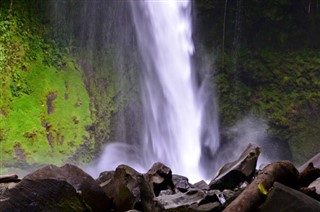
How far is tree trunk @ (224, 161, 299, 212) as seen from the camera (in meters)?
1.78

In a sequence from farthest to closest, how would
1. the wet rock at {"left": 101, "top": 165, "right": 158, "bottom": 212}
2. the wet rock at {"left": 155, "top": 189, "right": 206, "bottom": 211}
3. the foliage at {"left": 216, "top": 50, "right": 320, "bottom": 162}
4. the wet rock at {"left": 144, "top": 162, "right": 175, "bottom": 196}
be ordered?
the foliage at {"left": 216, "top": 50, "right": 320, "bottom": 162} < the wet rock at {"left": 144, "top": 162, "right": 175, "bottom": 196} < the wet rock at {"left": 101, "top": 165, "right": 158, "bottom": 212} < the wet rock at {"left": 155, "top": 189, "right": 206, "bottom": 211}

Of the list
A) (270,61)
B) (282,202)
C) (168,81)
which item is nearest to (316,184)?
(282,202)

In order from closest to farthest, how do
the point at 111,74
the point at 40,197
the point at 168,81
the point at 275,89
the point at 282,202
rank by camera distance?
the point at 282,202 < the point at 40,197 < the point at 111,74 < the point at 168,81 < the point at 275,89

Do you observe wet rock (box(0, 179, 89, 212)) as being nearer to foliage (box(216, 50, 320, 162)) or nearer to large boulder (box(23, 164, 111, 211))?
large boulder (box(23, 164, 111, 211))

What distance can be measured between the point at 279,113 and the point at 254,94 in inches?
51.6

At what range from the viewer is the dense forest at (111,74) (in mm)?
13164

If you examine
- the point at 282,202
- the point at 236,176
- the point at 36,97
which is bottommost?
the point at 282,202

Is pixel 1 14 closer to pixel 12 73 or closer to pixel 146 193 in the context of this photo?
pixel 12 73

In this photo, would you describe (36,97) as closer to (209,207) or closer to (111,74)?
(111,74)

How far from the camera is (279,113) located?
16688mm

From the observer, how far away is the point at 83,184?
216 centimetres

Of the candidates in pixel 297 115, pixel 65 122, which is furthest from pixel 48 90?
pixel 297 115

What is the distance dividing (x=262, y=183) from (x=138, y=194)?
0.78 m

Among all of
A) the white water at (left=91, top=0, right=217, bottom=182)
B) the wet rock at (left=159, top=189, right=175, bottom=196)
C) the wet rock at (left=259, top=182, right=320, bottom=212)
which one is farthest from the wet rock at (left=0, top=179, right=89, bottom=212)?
the white water at (left=91, top=0, right=217, bottom=182)
